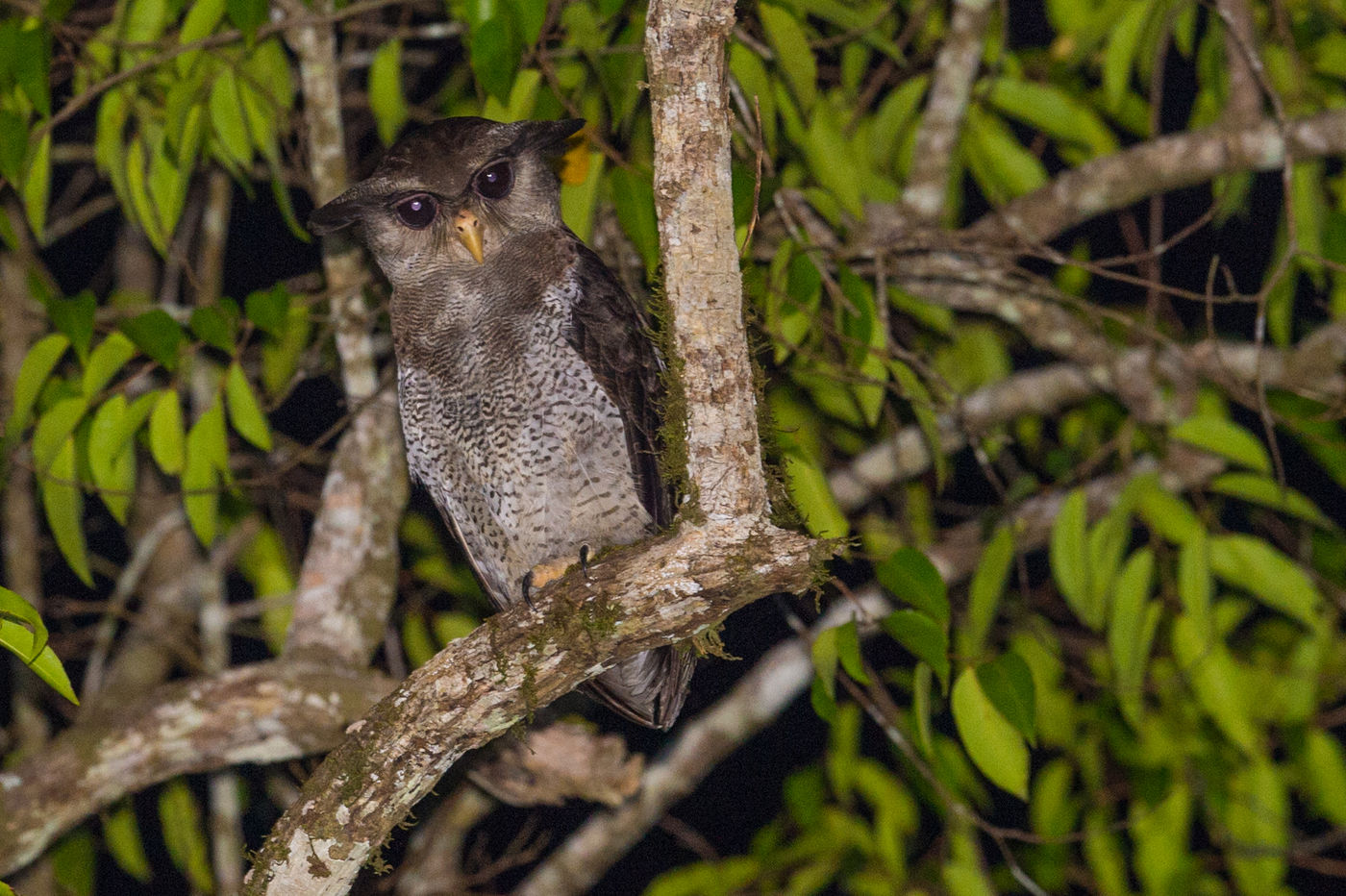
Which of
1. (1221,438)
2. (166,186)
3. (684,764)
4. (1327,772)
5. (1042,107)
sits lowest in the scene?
(1327,772)

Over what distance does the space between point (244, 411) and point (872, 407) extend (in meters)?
1.35

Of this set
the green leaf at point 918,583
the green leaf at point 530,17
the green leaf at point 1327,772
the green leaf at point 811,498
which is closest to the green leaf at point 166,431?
the green leaf at point 530,17

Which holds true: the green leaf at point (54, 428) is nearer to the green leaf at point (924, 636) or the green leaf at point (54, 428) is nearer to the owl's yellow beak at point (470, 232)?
the owl's yellow beak at point (470, 232)

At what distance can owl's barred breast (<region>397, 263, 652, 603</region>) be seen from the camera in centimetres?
249

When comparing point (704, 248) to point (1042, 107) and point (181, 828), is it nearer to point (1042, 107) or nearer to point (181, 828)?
point (1042, 107)

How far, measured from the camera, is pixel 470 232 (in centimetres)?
248

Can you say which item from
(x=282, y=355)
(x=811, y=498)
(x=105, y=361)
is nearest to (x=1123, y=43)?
(x=811, y=498)

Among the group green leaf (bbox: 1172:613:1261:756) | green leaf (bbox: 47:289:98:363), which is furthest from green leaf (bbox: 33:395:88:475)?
green leaf (bbox: 1172:613:1261:756)

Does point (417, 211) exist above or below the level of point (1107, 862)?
above

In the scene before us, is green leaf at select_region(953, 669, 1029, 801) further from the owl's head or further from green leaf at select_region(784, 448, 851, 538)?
the owl's head

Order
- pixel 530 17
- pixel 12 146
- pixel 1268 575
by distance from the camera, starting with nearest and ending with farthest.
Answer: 1. pixel 530 17
2. pixel 12 146
3. pixel 1268 575

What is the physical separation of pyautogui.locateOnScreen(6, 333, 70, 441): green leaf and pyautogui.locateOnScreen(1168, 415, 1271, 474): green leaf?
2524 mm

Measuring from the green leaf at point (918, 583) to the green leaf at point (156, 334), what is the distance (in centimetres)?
153

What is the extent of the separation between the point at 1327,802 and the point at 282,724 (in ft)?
9.60
